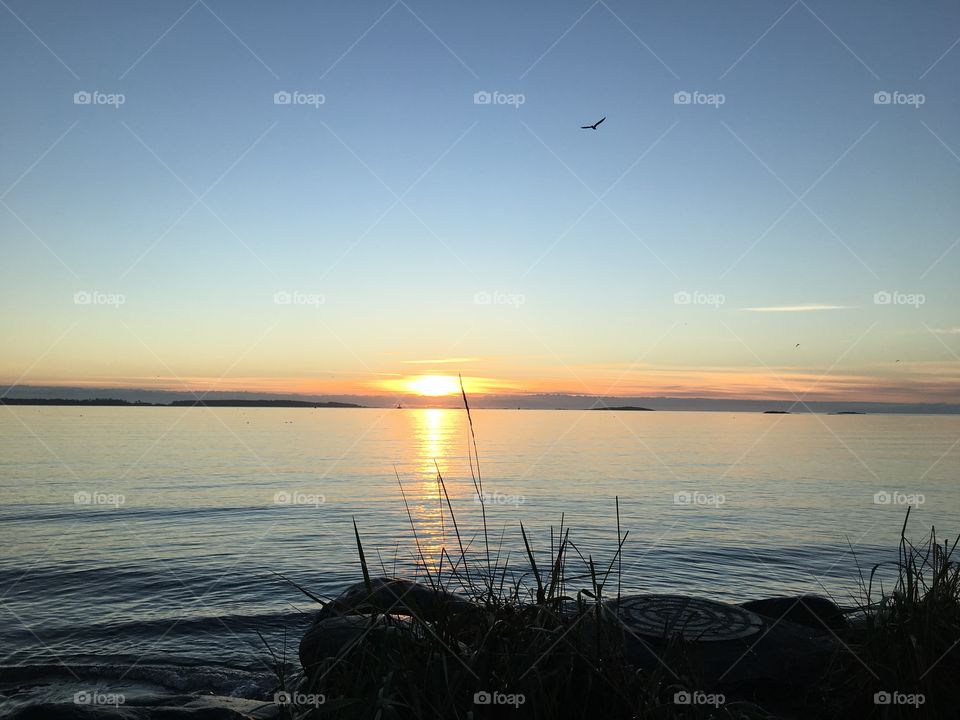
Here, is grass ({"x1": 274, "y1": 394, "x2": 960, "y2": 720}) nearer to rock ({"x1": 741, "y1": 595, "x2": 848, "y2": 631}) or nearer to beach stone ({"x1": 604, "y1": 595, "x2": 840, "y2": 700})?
beach stone ({"x1": 604, "y1": 595, "x2": 840, "y2": 700})

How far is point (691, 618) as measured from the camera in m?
6.98

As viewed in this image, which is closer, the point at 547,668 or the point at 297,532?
the point at 547,668

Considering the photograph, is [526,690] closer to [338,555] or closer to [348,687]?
[348,687]

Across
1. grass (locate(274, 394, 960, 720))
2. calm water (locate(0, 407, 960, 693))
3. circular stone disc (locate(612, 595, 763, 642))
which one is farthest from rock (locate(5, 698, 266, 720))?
circular stone disc (locate(612, 595, 763, 642))

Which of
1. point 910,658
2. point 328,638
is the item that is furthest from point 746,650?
point 328,638

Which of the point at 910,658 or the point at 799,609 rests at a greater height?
the point at 799,609

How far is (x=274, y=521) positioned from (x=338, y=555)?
6635 millimetres

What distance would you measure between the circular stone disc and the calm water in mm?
3894

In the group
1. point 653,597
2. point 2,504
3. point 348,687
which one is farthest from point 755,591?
point 2,504

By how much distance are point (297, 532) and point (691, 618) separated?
1928 centimetres

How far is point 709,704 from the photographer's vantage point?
15.2ft

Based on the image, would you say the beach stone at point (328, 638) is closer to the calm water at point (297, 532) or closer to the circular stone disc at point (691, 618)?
the calm water at point (297, 532)

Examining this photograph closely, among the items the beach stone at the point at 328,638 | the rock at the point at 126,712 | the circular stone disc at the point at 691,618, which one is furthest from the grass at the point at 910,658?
the rock at the point at 126,712

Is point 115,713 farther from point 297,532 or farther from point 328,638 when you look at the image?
point 297,532
